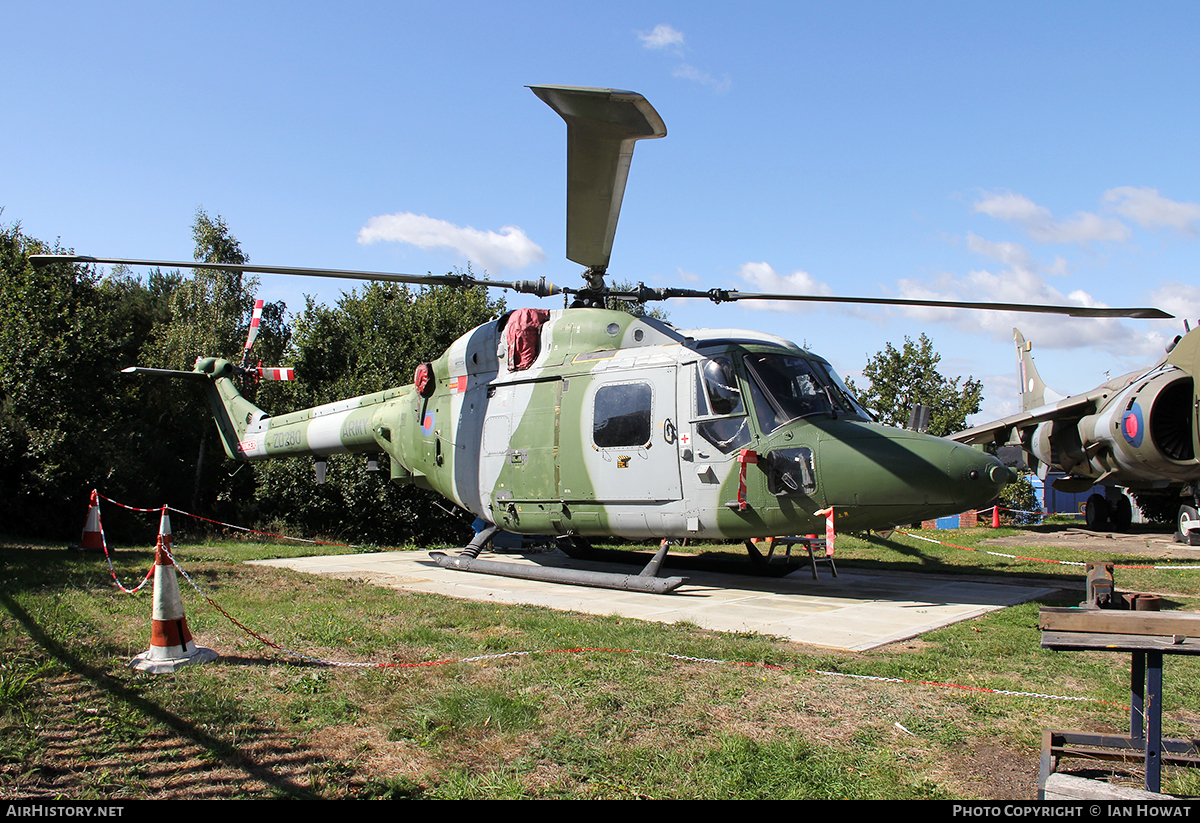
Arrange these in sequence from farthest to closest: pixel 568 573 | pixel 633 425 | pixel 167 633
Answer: pixel 568 573 < pixel 633 425 < pixel 167 633

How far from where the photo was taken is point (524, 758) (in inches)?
153

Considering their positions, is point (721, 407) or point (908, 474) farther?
point (721, 407)

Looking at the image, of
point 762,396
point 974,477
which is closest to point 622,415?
point 762,396

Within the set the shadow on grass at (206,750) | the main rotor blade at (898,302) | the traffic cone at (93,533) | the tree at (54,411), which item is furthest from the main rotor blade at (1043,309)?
the tree at (54,411)

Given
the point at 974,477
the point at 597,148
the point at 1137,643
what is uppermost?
the point at 597,148

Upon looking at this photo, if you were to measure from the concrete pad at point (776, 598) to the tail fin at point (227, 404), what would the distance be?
4.29m

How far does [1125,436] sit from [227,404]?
18904 millimetres

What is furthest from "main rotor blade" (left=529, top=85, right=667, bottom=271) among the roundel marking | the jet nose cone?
the roundel marking

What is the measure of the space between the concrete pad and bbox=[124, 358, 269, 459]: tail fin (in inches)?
169

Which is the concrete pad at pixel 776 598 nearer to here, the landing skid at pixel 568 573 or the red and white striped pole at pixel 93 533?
the landing skid at pixel 568 573

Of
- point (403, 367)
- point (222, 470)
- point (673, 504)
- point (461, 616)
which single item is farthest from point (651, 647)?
point (222, 470)

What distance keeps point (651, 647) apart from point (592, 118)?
432cm

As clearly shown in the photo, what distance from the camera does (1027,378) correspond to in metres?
24.9

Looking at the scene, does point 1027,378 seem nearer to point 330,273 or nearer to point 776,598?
point 776,598
